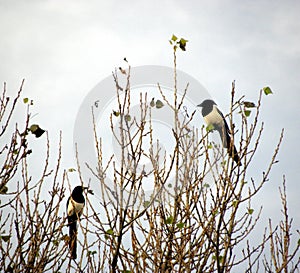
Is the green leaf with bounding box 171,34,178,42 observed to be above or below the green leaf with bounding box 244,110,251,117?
above

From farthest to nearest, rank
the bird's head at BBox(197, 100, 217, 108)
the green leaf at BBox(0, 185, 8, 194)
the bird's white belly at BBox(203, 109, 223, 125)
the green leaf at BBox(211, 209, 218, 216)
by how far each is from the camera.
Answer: the bird's head at BBox(197, 100, 217, 108) < the bird's white belly at BBox(203, 109, 223, 125) < the green leaf at BBox(0, 185, 8, 194) < the green leaf at BBox(211, 209, 218, 216)

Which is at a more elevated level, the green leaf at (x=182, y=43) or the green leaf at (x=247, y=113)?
the green leaf at (x=182, y=43)

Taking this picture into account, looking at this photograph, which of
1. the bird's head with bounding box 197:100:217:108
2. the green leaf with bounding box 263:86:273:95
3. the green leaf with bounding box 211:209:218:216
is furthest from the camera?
the bird's head with bounding box 197:100:217:108

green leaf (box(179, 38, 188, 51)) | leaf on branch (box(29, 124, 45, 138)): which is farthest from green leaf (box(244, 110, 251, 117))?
leaf on branch (box(29, 124, 45, 138))

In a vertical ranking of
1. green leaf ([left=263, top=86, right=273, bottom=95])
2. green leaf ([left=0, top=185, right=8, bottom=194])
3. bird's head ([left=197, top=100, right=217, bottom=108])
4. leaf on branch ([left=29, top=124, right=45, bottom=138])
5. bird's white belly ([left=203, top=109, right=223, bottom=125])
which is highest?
bird's head ([left=197, top=100, right=217, bottom=108])

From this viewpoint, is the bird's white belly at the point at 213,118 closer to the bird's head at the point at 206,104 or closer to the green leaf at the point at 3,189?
the bird's head at the point at 206,104

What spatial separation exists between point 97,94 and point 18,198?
81.8 inches

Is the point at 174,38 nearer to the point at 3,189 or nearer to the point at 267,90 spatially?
the point at 267,90

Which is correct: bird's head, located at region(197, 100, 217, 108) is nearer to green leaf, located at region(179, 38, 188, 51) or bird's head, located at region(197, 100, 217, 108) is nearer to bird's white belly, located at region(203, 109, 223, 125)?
bird's white belly, located at region(203, 109, 223, 125)

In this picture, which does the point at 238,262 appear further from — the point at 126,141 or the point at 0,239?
the point at 0,239

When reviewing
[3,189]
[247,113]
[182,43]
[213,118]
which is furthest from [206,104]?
[3,189]

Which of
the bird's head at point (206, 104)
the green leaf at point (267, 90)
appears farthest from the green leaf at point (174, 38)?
the bird's head at point (206, 104)

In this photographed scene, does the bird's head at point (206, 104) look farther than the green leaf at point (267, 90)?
Yes

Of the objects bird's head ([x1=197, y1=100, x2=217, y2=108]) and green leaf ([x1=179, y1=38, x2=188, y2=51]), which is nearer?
green leaf ([x1=179, y1=38, x2=188, y2=51])
